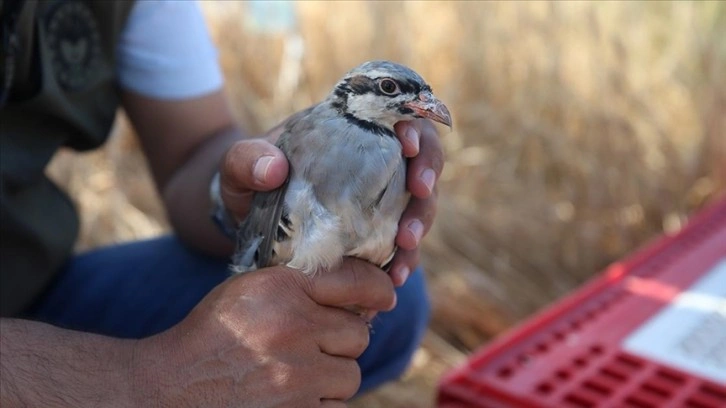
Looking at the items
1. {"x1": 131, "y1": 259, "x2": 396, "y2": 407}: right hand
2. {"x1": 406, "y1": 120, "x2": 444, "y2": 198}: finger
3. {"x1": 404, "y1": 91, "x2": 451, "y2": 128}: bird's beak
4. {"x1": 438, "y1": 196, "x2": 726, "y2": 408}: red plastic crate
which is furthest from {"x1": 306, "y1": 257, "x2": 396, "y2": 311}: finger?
{"x1": 438, "y1": 196, "x2": 726, "y2": 408}: red plastic crate

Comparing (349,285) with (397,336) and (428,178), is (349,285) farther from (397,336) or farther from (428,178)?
(397,336)

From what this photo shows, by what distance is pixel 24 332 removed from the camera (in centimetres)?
150

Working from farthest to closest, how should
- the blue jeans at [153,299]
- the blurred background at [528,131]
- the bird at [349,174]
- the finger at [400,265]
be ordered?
the blurred background at [528,131] < the blue jeans at [153,299] < the finger at [400,265] < the bird at [349,174]

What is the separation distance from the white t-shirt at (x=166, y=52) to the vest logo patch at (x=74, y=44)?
14cm

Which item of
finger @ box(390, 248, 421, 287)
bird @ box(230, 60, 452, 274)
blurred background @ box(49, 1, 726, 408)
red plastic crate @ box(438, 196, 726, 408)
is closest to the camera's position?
bird @ box(230, 60, 452, 274)

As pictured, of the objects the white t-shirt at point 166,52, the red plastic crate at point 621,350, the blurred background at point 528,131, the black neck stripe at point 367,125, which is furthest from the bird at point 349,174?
the blurred background at point 528,131

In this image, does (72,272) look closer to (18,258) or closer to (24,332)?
(18,258)

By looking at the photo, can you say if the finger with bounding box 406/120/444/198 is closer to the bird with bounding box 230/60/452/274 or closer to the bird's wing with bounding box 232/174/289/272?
the bird with bounding box 230/60/452/274

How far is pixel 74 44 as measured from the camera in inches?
75.3

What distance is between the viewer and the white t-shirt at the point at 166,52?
210cm

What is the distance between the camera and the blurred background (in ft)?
11.0

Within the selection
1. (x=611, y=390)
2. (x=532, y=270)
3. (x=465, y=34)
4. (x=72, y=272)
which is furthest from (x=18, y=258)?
(x=465, y=34)

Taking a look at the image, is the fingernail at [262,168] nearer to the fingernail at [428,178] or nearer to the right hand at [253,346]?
the right hand at [253,346]

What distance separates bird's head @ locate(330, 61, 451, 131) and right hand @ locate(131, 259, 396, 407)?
0.25 metres
